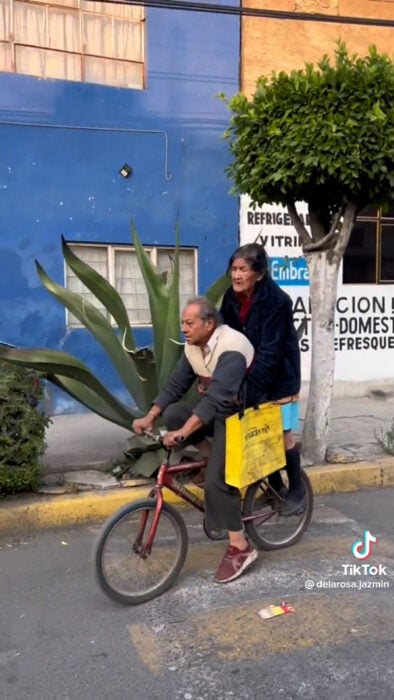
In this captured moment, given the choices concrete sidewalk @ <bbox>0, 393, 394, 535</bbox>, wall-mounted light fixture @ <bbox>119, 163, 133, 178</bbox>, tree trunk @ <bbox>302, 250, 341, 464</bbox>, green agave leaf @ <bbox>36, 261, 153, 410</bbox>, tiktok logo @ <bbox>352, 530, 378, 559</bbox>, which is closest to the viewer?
tiktok logo @ <bbox>352, 530, 378, 559</bbox>

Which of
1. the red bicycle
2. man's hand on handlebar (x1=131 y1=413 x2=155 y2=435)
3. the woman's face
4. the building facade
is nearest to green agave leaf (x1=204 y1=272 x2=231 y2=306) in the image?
the woman's face

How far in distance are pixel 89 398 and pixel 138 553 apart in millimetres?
1838

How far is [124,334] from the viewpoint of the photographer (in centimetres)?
530

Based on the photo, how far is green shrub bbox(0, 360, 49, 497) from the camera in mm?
4688

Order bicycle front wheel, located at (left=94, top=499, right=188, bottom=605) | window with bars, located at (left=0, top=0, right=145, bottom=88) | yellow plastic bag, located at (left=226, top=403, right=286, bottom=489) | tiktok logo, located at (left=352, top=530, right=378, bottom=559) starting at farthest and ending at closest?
1. window with bars, located at (left=0, top=0, right=145, bottom=88)
2. tiktok logo, located at (left=352, top=530, right=378, bottom=559)
3. yellow plastic bag, located at (left=226, top=403, right=286, bottom=489)
4. bicycle front wheel, located at (left=94, top=499, right=188, bottom=605)

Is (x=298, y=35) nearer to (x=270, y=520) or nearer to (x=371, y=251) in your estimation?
(x=371, y=251)

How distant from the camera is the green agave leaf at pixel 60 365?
483 cm

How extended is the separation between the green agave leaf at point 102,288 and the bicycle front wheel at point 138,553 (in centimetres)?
197

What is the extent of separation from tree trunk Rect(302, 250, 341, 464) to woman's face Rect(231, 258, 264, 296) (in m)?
1.99

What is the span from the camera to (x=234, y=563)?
3.89 m

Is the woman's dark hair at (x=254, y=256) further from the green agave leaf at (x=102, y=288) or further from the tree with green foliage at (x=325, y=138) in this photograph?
the green agave leaf at (x=102, y=288)

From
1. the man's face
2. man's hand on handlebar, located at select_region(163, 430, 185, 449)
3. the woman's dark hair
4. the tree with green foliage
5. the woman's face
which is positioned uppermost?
the tree with green foliage

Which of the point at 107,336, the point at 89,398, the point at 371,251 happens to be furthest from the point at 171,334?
the point at 371,251

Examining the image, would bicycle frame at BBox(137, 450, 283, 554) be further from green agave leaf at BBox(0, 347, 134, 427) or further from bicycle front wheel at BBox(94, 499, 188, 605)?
green agave leaf at BBox(0, 347, 134, 427)
